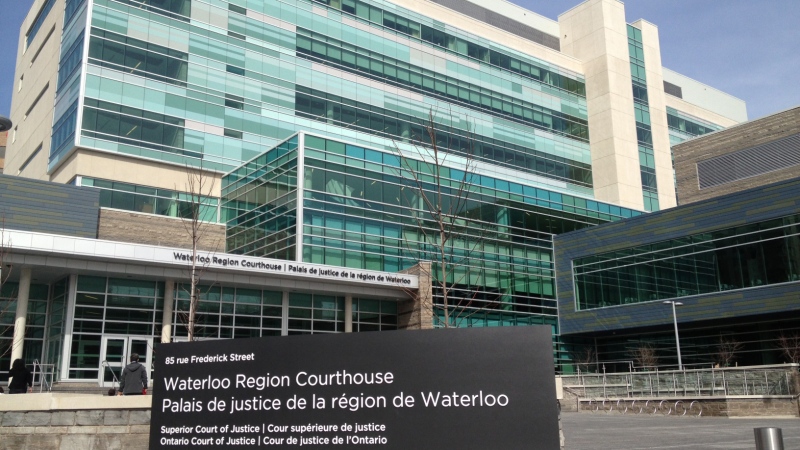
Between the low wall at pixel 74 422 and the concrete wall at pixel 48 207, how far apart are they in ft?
74.2

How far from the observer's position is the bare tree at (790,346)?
116 ft

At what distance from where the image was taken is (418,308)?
116ft

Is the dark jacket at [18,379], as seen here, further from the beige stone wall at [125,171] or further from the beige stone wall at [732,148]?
the beige stone wall at [732,148]

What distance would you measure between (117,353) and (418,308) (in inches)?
533

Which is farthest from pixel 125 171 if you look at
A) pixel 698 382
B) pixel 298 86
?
pixel 698 382

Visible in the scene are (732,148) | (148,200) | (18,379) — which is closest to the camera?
(18,379)

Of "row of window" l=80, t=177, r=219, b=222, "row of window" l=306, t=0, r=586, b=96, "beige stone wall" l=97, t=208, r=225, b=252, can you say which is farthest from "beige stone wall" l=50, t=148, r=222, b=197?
"row of window" l=306, t=0, r=586, b=96

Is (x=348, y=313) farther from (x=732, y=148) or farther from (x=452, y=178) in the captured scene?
(x=732, y=148)

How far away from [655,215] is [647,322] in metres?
6.06

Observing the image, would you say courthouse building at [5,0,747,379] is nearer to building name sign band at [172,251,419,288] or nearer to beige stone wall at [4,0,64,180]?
beige stone wall at [4,0,64,180]

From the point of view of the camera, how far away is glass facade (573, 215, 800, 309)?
118 feet

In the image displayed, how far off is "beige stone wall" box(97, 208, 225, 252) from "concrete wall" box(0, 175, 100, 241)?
126 centimetres

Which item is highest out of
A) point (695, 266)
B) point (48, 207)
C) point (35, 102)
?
point (35, 102)

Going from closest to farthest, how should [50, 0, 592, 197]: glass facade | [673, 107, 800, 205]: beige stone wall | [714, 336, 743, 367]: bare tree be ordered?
[714, 336, 743, 367]: bare tree < [50, 0, 592, 197]: glass facade < [673, 107, 800, 205]: beige stone wall
